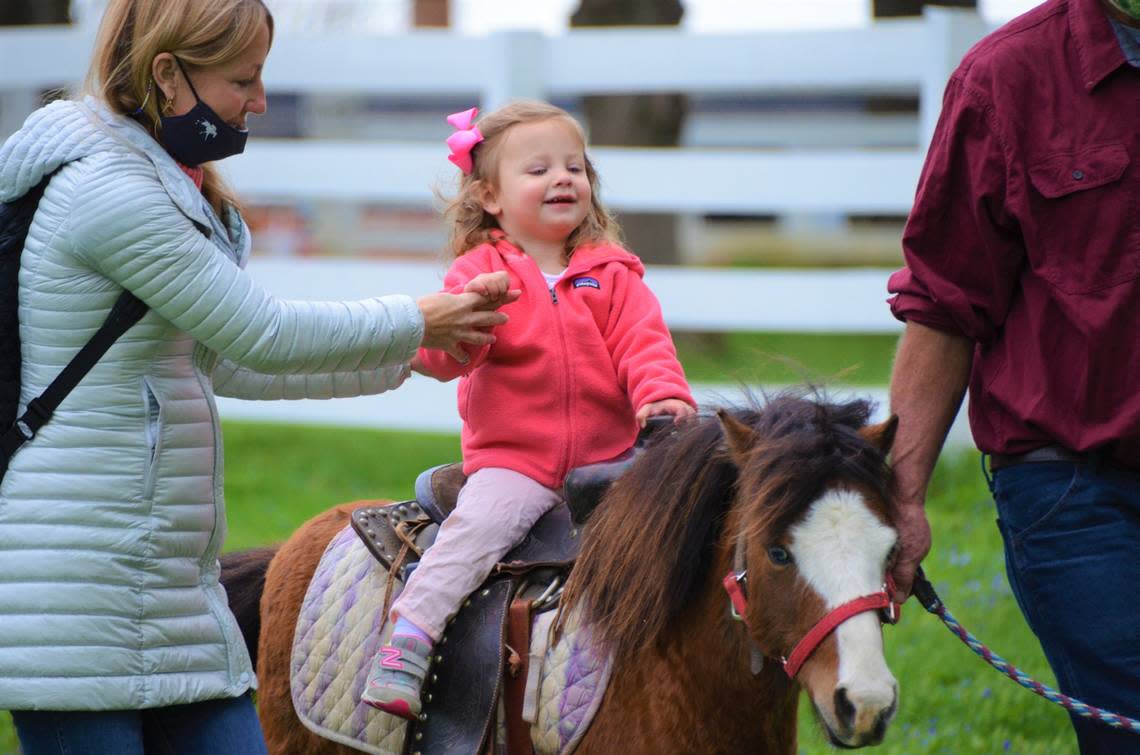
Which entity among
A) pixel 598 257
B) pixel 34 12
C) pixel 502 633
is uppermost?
pixel 598 257

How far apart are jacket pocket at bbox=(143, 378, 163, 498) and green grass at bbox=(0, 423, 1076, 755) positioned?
264 centimetres

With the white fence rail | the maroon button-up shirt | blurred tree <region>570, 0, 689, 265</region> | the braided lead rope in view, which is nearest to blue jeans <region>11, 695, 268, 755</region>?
the braided lead rope

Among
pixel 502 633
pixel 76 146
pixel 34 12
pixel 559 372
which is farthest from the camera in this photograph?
pixel 34 12

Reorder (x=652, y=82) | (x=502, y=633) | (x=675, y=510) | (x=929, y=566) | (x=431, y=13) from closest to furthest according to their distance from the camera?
(x=675, y=510) < (x=502, y=633) < (x=929, y=566) < (x=652, y=82) < (x=431, y=13)

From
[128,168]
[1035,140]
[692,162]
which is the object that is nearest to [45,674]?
[128,168]

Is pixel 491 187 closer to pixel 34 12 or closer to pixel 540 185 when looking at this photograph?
pixel 540 185

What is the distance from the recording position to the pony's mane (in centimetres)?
257

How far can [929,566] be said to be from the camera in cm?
622

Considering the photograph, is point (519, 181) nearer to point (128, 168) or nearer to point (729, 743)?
point (128, 168)

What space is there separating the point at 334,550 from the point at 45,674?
1.05 metres

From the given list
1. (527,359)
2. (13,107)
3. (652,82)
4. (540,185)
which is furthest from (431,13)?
(527,359)

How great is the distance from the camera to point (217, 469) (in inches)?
102

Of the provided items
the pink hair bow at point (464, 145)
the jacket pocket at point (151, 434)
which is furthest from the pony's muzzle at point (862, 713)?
the pink hair bow at point (464, 145)

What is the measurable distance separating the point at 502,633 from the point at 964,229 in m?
1.21
